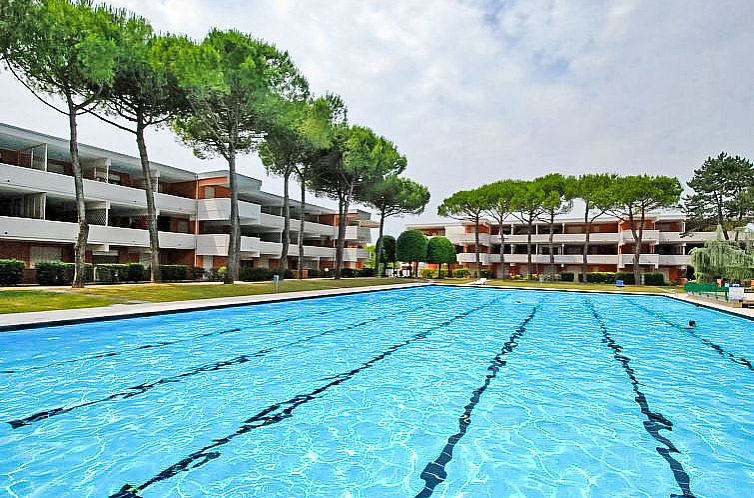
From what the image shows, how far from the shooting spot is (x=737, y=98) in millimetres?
23531

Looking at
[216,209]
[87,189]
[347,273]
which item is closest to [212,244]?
[216,209]

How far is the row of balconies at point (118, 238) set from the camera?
23922 millimetres

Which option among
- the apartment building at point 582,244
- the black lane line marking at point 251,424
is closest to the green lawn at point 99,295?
the black lane line marking at point 251,424

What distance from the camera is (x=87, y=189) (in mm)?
27781

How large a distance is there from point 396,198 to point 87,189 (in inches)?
1043

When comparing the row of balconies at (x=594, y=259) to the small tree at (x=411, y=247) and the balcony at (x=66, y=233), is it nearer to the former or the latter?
the small tree at (x=411, y=247)

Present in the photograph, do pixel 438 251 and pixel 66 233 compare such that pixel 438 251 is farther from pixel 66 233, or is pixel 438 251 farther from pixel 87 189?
pixel 66 233

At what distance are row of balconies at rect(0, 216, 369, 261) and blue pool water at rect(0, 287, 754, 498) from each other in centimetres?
1584

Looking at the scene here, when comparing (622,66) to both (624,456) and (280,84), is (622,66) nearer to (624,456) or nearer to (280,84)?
(280,84)

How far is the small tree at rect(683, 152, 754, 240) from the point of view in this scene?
48.5 meters

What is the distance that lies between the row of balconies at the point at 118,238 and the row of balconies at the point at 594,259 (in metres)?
28.6

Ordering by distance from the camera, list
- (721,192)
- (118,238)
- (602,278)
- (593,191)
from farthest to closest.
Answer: (721,192) < (602,278) < (593,191) < (118,238)

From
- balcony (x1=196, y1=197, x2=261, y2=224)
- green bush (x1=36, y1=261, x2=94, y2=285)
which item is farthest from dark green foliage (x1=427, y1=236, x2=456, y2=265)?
green bush (x1=36, y1=261, x2=94, y2=285)

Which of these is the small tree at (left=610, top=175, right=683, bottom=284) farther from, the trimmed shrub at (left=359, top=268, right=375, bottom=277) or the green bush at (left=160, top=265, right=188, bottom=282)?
the green bush at (left=160, top=265, right=188, bottom=282)
